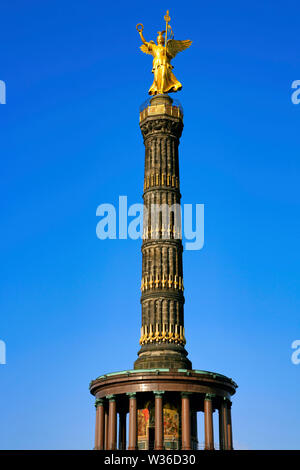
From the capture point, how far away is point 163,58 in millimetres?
68938

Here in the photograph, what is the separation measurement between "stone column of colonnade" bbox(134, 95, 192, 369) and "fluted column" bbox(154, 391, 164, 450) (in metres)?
3.98

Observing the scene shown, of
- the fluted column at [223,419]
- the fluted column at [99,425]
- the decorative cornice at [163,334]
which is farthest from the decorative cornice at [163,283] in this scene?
the fluted column at [99,425]

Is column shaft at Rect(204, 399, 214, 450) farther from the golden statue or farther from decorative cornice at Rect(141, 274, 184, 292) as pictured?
the golden statue

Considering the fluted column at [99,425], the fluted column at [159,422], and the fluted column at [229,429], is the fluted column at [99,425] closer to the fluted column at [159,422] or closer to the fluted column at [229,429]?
the fluted column at [159,422]

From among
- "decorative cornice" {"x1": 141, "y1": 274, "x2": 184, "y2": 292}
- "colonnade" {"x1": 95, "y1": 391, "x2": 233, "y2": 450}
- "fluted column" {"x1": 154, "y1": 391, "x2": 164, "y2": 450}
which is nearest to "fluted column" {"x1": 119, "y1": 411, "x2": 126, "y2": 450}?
"colonnade" {"x1": 95, "y1": 391, "x2": 233, "y2": 450}

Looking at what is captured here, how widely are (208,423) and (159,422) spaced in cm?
415

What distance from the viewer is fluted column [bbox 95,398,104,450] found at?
5609 centimetres

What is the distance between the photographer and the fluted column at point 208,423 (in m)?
53.2

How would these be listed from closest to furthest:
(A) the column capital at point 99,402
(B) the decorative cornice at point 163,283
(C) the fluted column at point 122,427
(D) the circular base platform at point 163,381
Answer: (D) the circular base platform at point 163,381 → (A) the column capital at point 99,402 → (B) the decorative cornice at point 163,283 → (C) the fluted column at point 122,427

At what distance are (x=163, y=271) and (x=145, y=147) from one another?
13823 mm

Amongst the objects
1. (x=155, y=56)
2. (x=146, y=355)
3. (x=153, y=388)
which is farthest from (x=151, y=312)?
(x=155, y=56)

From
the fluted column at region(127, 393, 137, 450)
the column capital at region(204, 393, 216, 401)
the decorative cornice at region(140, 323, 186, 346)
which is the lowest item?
the fluted column at region(127, 393, 137, 450)

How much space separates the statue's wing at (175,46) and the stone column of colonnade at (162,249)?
17.1 ft
